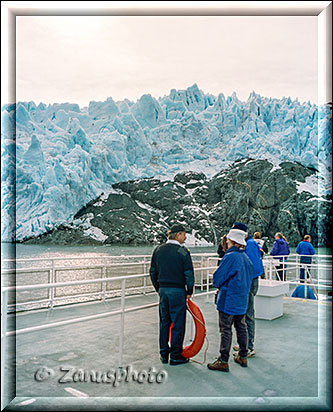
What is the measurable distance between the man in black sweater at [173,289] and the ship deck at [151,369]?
0.21 meters

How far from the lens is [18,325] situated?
5.87 meters

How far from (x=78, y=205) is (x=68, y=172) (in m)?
23.6

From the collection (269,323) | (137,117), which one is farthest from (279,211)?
(269,323)

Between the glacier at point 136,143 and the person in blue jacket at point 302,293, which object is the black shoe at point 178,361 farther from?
the glacier at point 136,143

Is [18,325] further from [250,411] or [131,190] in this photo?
[131,190]

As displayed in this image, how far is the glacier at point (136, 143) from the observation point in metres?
96.2

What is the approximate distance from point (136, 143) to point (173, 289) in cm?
11404

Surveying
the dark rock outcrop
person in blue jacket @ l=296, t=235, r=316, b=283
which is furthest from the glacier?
person in blue jacket @ l=296, t=235, r=316, b=283

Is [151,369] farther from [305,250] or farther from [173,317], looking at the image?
[305,250]

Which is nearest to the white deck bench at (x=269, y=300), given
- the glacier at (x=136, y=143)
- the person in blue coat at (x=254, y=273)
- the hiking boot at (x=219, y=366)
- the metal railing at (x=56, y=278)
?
the metal railing at (x=56, y=278)

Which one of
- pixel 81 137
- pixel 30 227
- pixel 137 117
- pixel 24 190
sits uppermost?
pixel 137 117

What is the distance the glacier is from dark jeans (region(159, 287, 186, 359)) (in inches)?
3513

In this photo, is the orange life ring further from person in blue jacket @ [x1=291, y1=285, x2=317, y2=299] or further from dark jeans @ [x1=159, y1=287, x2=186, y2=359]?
person in blue jacket @ [x1=291, y1=285, x2=317, y2=299]

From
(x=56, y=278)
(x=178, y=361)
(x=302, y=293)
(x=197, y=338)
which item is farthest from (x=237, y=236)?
(x=56, y=278)
